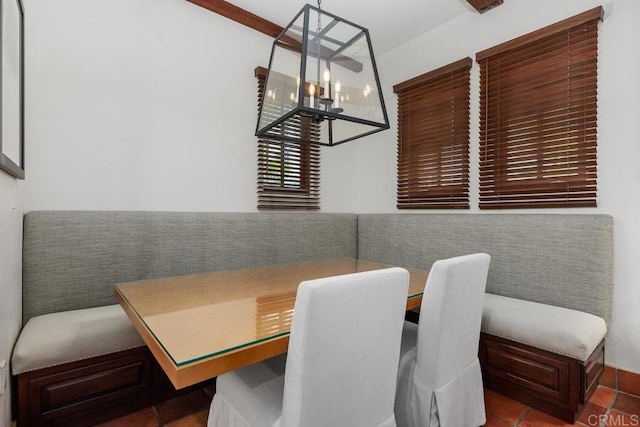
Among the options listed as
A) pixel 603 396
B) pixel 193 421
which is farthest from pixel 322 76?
pixel 603 396

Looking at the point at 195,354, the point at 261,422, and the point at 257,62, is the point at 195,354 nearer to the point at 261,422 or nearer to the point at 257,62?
the point at 261,422

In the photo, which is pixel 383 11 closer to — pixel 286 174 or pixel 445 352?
pixel 286 174

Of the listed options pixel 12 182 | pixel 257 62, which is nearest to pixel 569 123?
pixel 257 62

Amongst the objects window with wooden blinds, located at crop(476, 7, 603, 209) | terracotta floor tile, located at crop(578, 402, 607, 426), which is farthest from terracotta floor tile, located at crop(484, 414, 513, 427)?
window with wooden blinds, located at crop(476, 7, 603, 209)

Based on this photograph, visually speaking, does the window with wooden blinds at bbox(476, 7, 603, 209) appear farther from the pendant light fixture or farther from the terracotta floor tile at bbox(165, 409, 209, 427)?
the terracotta floor tile at bbox(165, 409, 209, 427)

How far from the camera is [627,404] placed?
1.84 meters

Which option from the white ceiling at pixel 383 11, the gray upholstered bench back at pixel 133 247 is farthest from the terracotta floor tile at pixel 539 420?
the white ceiling at pixel 383 11

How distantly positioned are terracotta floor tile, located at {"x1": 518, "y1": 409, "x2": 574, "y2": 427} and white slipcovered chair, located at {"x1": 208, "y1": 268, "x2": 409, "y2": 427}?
1.01 meters

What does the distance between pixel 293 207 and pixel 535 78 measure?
83.0 inches

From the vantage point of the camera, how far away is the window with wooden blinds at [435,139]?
275cm

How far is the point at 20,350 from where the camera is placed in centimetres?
144

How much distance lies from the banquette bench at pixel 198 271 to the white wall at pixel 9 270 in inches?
2.6

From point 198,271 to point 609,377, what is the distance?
2716 mm

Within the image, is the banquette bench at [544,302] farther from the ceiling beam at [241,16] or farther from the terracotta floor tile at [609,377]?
the ceiling beam at [241,16]
